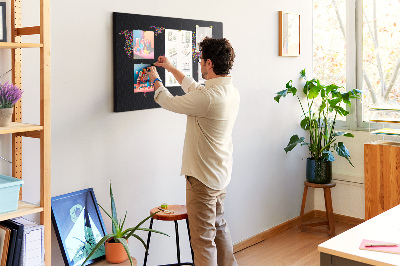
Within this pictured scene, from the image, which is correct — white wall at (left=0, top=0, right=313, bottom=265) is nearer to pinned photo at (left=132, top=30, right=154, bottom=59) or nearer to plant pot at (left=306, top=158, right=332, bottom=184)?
pinned photo at (left=132, top=30, right=154, bottom=59)

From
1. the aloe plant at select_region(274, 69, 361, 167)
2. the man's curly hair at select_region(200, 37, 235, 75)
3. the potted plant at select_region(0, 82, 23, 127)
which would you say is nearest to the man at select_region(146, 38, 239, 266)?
the man's curly hair at select_region(200, 37, 235, 75)

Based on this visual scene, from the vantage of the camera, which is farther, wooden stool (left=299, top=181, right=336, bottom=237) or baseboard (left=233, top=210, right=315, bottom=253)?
wooden stool (left=299, top=181, right=336, bottom=237)

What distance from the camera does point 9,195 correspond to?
97.2 inches

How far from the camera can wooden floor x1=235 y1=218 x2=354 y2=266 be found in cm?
433

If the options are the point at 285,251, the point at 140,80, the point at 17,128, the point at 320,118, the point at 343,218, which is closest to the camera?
the point at 17,128

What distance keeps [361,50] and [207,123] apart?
2.72 metres

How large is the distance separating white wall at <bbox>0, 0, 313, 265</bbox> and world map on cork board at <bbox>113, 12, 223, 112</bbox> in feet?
0.19

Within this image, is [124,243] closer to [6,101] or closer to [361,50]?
[6,101]

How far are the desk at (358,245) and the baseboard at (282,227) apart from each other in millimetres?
2105

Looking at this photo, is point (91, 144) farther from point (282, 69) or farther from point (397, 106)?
point (397, 106)

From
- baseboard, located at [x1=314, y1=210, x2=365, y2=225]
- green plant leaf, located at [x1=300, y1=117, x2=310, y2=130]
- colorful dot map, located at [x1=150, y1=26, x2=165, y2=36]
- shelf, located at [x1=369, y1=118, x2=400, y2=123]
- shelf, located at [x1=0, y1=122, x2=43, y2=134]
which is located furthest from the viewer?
baseboard, located at [x1=314, y1=210, x2=365, y2=225]

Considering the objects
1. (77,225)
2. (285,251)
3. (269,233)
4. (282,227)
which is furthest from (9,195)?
(282,227)

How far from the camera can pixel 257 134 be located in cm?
471

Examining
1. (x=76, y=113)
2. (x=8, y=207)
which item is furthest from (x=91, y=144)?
(x=8, y=207)
